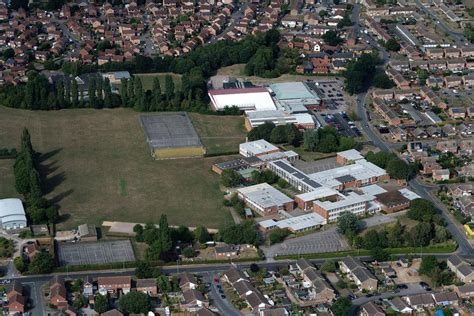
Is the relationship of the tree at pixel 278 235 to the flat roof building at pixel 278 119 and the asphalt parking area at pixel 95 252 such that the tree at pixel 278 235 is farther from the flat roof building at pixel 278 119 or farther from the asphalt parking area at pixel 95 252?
the flat roof building at pixel 278 119

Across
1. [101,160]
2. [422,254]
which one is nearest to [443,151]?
[422,254]

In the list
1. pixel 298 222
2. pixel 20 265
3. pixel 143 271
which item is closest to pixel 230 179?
pixel 298 222

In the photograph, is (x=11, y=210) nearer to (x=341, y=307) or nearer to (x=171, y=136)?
(x=171, y=136)

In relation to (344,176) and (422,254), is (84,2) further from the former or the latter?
(422,254)

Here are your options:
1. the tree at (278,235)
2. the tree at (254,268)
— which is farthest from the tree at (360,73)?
the tree at (254,268)

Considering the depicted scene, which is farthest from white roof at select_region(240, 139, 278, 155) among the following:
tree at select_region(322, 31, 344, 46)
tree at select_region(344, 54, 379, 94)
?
tree at select_region(322, 31, 344, 46)
